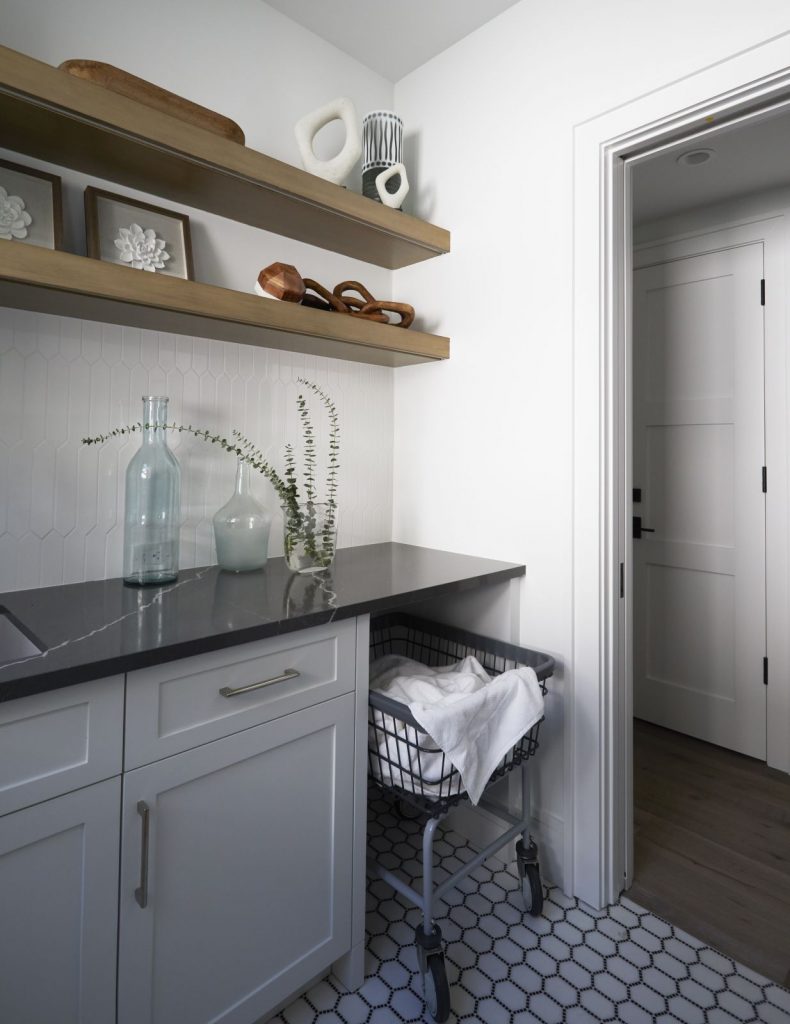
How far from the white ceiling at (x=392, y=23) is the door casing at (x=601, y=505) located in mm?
620

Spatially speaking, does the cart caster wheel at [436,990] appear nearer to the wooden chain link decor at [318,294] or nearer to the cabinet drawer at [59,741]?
the cabinet drawer at [59,741]

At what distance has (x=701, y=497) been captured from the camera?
2.64 metres

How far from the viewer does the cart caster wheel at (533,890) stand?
1581 millimetres

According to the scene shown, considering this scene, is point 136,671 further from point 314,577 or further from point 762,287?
point 762,287

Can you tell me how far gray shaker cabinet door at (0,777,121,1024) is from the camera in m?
0.88

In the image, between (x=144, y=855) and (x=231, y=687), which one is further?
(x=231, y=687)

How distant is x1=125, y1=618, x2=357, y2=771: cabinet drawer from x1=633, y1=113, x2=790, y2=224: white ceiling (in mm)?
1888

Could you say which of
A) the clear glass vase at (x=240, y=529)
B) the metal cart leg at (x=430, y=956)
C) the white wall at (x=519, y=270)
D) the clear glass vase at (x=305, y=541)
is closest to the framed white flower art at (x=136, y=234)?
the clear glass vase at (x=240, y=529)

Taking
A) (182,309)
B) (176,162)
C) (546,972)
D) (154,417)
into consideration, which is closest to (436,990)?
(546,972)

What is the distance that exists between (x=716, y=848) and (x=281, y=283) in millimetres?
2153

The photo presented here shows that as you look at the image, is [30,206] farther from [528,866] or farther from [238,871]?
[528,866]

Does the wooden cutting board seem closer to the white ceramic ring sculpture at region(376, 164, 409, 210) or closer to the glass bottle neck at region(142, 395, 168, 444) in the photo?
the white ceramic ring sculpture at region(376, 164, 409, 210)

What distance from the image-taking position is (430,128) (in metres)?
2.06

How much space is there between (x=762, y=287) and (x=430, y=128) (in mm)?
1465
